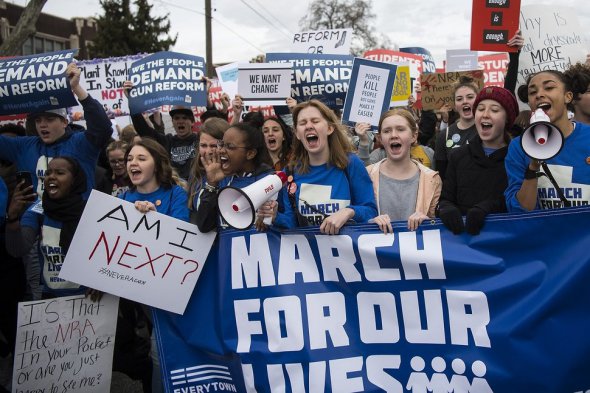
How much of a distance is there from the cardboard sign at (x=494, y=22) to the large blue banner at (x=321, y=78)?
4.42 feet

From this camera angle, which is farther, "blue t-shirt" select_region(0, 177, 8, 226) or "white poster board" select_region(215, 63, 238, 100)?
"white poster board" select_region(215, 63, 238, 100)

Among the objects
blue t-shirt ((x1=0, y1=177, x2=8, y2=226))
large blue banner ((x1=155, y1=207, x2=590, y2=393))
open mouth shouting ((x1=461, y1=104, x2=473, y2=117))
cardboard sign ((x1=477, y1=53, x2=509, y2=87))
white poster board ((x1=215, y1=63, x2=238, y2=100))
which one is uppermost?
cardboard sign ((x1=477, y1=53, x2=509, y2=87))

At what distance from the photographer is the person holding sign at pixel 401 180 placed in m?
3.35

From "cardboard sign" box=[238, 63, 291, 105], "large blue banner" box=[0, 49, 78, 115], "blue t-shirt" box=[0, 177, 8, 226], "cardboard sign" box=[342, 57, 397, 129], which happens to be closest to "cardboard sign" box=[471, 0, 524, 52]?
"cardboard sign" box=[342, 57, 397, 129]

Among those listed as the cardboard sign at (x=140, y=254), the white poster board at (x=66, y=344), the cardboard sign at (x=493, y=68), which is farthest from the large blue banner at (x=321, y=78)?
the cardboard sign at (x=493, y=68)

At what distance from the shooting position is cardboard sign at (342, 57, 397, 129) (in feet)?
16.0

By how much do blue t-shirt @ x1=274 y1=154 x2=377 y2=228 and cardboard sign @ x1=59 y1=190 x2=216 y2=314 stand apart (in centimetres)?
51

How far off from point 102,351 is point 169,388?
0.54 m

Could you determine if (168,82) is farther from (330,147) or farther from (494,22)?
(330,147)

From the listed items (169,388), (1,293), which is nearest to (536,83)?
(169,388)

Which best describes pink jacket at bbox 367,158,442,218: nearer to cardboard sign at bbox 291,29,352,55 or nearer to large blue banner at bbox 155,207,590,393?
large blue banner at bbox 155,207,590,393

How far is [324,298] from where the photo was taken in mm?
3098

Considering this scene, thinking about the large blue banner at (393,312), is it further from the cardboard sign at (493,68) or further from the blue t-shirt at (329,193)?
the cardboard sign at (493,68)

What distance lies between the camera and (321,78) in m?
5.83
